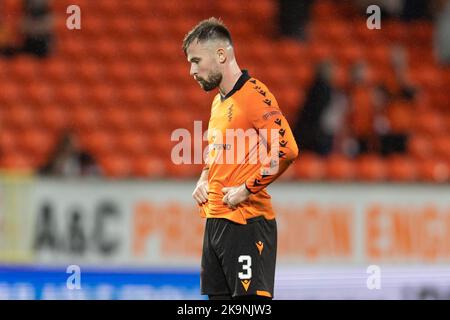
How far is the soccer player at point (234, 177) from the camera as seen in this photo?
4.98 meters

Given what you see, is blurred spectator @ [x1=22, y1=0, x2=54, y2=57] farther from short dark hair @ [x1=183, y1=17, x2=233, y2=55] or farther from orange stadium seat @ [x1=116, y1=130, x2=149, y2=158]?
short dark hair @ [x1=183, y1=17, x2=233, y2=55]

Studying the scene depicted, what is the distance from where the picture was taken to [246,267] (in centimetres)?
501

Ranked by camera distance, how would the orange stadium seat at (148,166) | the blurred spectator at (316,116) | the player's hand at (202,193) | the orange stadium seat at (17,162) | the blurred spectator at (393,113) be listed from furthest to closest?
the blurred spectator at (393,113), the orange stadium seat at (17,162), the orange stadium seat at (148,166), the blurred spectator at (316,116), the player's hand at (202,193)

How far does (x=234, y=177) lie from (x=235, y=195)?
0.47 ft

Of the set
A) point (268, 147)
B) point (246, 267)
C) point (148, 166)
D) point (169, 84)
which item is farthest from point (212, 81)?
point (169, 84)

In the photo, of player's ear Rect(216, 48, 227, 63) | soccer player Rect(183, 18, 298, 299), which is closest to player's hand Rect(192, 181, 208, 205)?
soccer player Rect(183, 18, 298, 299)

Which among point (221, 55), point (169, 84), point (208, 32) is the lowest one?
point (221, 55)

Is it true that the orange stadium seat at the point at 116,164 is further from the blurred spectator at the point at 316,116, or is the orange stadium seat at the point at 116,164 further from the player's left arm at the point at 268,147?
the player's left arm at the point at 268,147

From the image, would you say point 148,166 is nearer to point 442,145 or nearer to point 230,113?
point 442,145

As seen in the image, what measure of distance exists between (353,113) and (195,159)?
1.69 m

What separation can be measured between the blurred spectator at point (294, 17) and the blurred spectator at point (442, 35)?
1.63 m

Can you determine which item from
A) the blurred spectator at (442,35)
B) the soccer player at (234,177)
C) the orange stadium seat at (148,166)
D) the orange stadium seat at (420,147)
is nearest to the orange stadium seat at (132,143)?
the orange stadium seat at (148,166)

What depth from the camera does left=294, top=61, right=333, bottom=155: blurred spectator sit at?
34.3ft

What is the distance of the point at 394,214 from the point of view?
9750 mm
